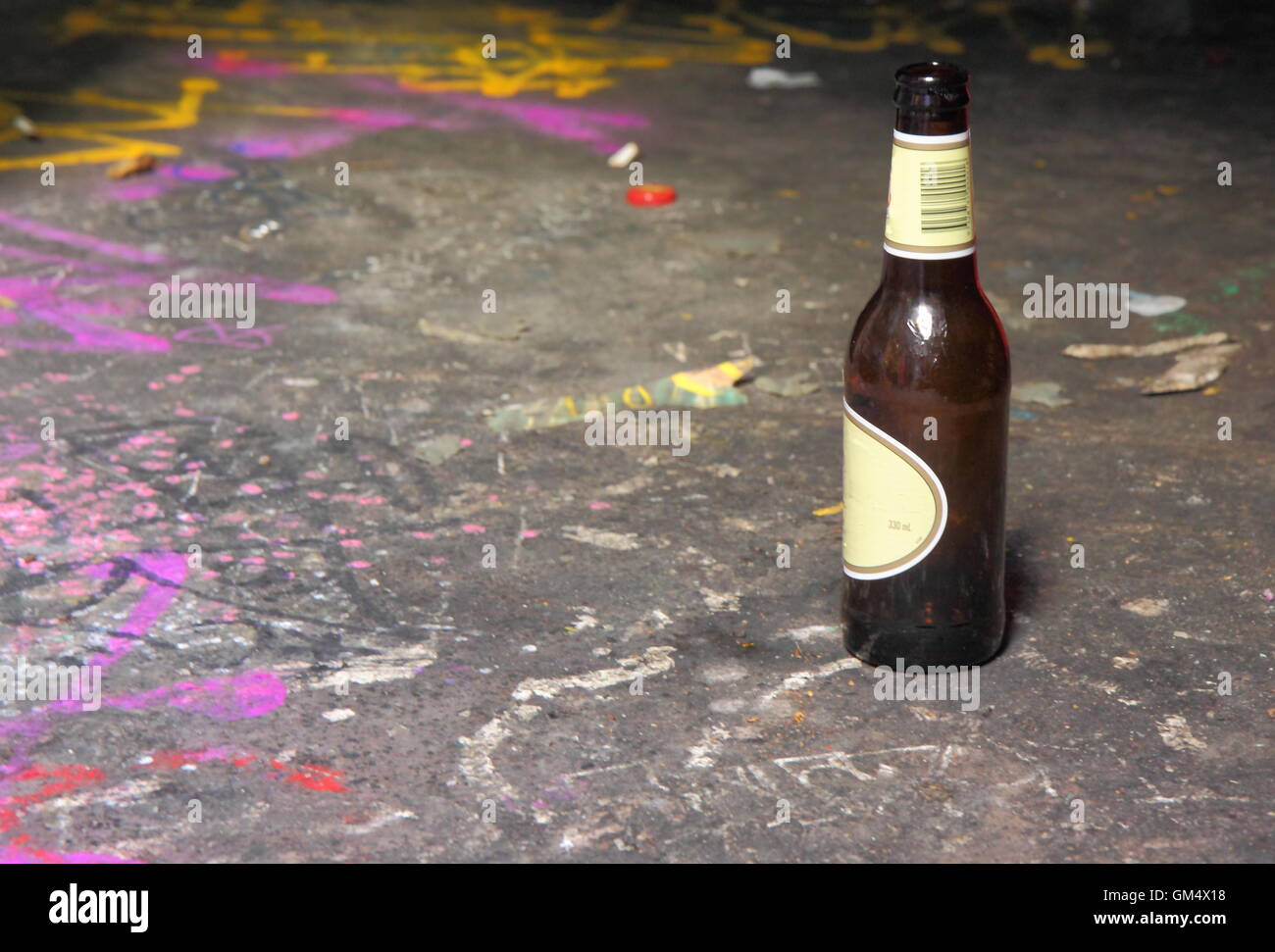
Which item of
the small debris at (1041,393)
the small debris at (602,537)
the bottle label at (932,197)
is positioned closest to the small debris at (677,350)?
the small debris at (1041,393)

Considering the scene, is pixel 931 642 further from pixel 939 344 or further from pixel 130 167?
pixel 130 167

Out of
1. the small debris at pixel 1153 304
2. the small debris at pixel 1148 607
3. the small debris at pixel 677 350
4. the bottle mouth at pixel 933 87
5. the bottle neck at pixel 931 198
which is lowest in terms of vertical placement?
the small debris at pixel 677 350

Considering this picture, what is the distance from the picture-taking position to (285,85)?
6512 millimetres

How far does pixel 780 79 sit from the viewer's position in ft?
21.9

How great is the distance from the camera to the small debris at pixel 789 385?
3.58 meters

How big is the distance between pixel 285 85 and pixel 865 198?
9.87 ft

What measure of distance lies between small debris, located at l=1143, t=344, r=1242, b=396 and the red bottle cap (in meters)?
2.00

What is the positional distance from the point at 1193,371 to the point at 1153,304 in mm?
539

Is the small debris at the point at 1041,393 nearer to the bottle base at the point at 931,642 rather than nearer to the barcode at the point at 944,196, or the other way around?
the bottle base at the point at 931,642

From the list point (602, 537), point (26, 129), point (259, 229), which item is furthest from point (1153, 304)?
point (26, 129)

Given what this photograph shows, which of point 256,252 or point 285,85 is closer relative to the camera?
point 256,252

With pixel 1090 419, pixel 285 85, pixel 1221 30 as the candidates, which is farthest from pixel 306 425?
pixel 1221 30

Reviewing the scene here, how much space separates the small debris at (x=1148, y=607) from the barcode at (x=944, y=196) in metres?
0.87

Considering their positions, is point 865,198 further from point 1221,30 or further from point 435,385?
point 1221,30
